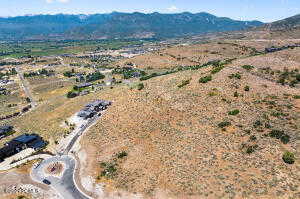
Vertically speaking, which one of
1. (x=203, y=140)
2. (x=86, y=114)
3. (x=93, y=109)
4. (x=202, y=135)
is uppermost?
(x=202, y=135)

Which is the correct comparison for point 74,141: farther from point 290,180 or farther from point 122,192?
point 290,180

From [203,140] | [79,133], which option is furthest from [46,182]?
[203,140]

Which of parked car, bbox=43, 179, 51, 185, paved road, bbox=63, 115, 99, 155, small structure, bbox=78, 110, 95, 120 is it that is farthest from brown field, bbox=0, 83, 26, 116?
parked car, bbox=43, 179, 51, 185

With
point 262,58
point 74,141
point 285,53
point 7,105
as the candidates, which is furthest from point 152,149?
point 7,105

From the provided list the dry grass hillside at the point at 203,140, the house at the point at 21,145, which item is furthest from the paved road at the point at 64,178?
the house at the point at 21,145

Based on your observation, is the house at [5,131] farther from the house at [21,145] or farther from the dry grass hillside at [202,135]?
the house at [21,145]

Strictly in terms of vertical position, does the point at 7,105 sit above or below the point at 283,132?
below

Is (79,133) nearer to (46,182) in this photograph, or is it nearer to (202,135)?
(46,182)
